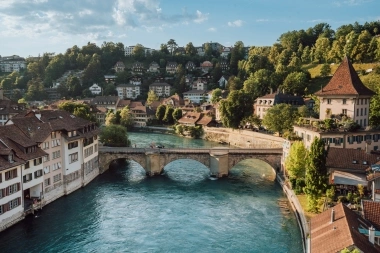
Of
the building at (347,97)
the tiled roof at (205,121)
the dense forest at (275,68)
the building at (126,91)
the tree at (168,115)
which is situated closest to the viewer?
the building at (347,97)

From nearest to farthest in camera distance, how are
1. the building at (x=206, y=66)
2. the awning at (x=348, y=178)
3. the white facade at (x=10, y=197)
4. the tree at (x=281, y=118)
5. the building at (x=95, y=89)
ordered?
the white facade at (x=10, y=197)
the awning at (x=348, y=178)
the tree at (x=281, y=118)
the building at (x=95, y=89)
the building at (x=206, y=66)

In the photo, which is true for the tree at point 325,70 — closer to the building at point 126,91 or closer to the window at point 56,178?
the building at point 126,91

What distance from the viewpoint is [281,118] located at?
79125 millimetres

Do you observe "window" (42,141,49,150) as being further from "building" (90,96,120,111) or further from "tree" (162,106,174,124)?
"building" (90,96,120,111)

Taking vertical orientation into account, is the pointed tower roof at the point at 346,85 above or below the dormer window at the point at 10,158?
above

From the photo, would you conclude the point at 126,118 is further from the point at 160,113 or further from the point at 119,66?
the point at 119,66

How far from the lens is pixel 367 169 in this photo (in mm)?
41938

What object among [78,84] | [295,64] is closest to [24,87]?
[78,84]

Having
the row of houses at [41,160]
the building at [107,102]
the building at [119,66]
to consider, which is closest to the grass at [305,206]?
the row of houses at [41,160]

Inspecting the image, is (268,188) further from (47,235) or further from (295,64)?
(295,64)

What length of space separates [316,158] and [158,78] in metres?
152

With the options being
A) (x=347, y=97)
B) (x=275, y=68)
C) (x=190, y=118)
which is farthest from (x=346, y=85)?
(x=275, y=68)

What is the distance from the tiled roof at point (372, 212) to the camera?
28391 mm

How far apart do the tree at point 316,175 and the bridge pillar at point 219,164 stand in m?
22.7
